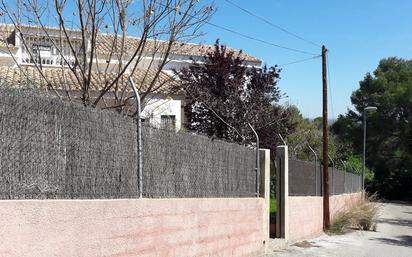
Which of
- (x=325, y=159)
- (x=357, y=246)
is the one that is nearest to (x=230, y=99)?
(x=325, y=159)

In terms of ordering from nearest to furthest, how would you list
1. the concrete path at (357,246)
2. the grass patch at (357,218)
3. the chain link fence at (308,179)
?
the concrete path at (357,246) → the chain link fence at (308,179) → the grass patch at (357,218)

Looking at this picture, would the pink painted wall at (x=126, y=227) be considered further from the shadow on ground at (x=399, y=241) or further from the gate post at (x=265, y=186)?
the shadow on ground at (x=399, y=241)

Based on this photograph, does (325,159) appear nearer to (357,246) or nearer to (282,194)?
(357,246)

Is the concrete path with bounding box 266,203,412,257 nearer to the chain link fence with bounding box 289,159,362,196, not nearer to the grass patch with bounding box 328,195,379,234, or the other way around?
the grass patch with bounding box 328,195,379,234

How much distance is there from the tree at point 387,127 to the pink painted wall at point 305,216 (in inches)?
1533

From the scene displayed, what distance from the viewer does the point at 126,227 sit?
303 inches

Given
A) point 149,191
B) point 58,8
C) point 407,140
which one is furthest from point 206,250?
point 407,140

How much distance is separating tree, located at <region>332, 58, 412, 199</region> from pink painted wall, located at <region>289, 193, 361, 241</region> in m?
38.9

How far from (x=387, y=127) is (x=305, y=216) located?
42.0m

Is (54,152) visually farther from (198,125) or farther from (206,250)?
(198,125)

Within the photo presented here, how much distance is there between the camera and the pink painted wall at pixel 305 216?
1695 centimetres

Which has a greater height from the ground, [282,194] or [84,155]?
[84,155]

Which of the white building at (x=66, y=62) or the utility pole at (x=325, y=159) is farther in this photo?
the utility pole at (x=325, y=159)

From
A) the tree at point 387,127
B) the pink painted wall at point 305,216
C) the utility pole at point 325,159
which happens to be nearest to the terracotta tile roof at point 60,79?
the pink painted wall at point 305,216
